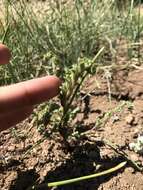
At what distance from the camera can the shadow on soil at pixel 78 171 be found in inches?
52.1

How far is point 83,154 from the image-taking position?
1397mm

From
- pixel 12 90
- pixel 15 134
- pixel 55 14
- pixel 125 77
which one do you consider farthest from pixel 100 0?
pixel 12 90

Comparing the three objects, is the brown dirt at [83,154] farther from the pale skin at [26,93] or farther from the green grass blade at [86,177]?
the pale skin at [26,93]

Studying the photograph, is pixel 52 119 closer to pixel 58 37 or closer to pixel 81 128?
pixel 81 128

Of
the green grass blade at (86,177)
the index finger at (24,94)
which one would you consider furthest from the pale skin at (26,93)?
the green grass blade at (86,177)

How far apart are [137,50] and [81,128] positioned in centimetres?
49

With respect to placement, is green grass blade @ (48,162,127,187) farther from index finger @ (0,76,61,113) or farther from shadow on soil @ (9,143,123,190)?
index finger @ (0,76,61,113)

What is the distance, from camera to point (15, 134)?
1439 millimetres

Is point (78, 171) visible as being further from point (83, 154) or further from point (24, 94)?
point (24, 94)

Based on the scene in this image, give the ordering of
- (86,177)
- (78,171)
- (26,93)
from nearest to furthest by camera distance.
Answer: (26,93) → (86,177) → (78,171)

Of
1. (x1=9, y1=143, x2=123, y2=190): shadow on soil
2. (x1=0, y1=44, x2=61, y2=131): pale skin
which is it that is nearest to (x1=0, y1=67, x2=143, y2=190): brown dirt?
(x1=9, y1=143, x2=123, y2=190): shadow on soil

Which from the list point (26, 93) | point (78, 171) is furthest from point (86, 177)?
point (26, 93)

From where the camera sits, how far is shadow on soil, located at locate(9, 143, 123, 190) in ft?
4.34

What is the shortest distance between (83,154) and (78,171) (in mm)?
62
